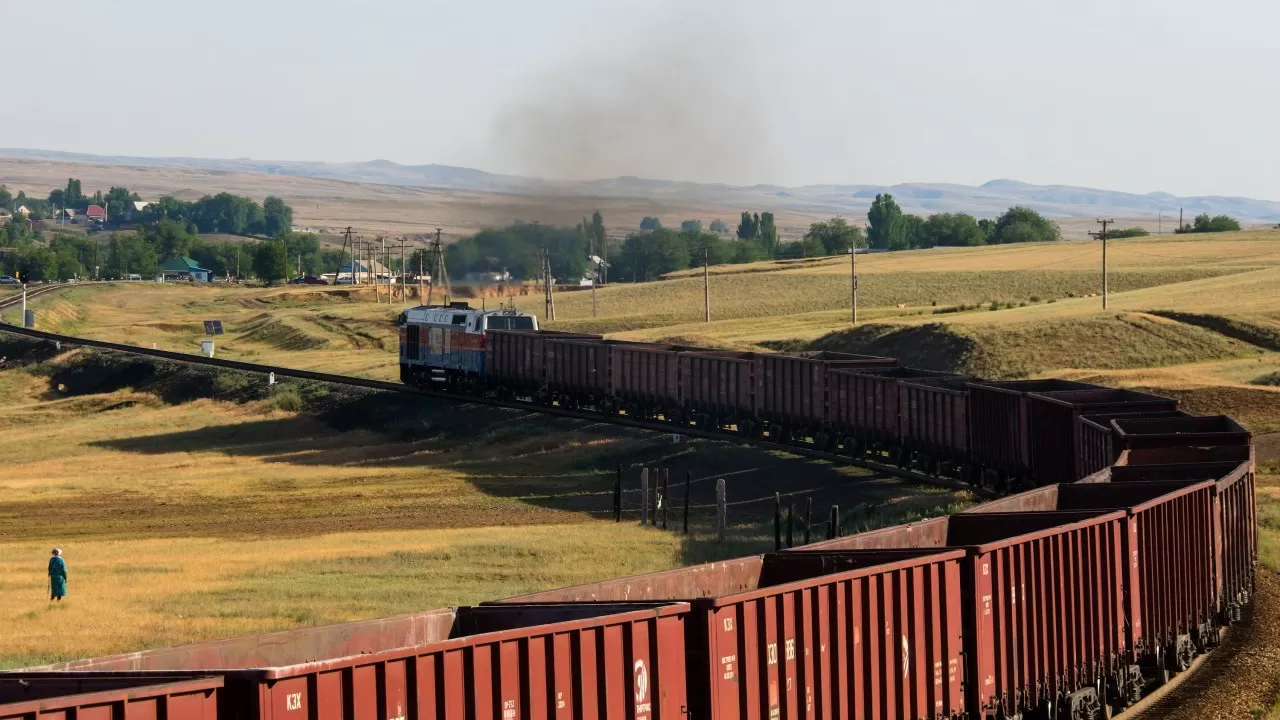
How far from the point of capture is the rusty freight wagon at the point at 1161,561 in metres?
19.9

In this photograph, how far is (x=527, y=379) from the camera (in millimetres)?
68062

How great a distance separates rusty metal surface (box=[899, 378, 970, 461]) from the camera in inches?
1667

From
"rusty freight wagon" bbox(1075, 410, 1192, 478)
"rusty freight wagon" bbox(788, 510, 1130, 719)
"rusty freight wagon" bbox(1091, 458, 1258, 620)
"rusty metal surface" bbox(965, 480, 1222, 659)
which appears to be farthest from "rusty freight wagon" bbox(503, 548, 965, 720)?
"rusty freight wagon" bbox(1075, 410, 1192, 478)

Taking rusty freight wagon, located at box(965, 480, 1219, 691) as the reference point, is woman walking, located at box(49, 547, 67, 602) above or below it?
below

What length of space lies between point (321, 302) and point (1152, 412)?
152 meters

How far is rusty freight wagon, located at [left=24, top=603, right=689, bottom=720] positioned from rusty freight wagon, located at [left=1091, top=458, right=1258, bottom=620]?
13489 mm

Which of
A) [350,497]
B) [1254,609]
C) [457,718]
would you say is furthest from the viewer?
[350,497]

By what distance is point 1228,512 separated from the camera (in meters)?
24.3

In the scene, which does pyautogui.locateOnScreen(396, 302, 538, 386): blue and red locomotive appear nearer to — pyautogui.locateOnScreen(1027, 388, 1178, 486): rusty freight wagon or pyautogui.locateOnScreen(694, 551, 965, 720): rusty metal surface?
pyautogui.locateOnScreen(1027, 388, 1178, 486): rusty freight wagon

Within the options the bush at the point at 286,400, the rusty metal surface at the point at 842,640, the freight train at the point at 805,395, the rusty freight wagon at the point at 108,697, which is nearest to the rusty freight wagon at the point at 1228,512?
the freight train at the point at 805,395

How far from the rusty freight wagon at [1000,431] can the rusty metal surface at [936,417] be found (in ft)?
1.82

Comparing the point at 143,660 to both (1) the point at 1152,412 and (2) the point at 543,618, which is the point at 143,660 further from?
(1) the point at 1152,412

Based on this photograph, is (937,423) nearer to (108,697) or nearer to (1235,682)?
(1235,682)

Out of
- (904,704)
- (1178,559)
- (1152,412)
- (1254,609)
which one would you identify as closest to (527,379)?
(1152,412)
